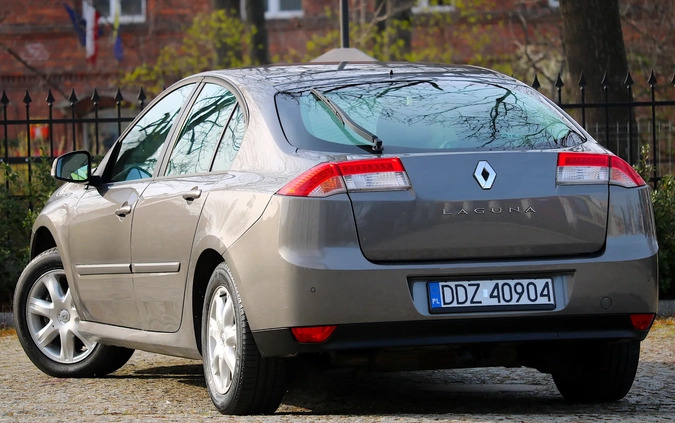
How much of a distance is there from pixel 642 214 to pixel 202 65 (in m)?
25.2

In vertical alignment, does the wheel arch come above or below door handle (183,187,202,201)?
below

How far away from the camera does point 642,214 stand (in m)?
5.73

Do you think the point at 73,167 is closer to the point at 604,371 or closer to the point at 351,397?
the point at 351,397

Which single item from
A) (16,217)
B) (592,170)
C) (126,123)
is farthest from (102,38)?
(592,170)

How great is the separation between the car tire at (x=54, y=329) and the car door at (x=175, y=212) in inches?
39.2

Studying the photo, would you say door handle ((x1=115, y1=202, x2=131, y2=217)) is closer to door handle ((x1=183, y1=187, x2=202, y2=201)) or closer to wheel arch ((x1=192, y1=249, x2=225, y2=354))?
door handle ((x1=183, y1=187, x2=202, y2=201))

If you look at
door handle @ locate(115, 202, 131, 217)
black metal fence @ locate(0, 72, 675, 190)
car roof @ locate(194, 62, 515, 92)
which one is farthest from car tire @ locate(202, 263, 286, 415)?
black metal fence @ locate(0, 72, 675, 190)

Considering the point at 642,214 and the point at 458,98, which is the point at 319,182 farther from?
the point at 642,214

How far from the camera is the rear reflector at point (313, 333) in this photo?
17.6 ft

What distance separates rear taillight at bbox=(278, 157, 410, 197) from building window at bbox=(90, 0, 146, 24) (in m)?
30.1

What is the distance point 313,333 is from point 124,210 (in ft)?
5.80

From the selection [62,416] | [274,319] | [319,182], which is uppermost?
[319,182]

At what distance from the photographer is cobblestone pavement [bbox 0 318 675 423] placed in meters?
5.76

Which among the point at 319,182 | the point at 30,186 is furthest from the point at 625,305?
the point at 30,186
